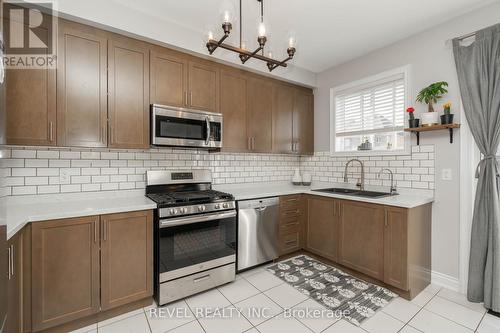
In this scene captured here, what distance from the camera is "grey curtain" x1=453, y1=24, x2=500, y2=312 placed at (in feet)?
6.72

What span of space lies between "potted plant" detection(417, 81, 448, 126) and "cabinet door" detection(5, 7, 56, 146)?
11.4ft

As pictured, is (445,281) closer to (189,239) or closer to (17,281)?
(189,239)

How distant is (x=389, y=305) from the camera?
216 cm

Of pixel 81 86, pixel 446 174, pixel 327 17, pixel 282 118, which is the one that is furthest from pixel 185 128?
pixel 446 174

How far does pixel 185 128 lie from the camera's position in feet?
8.43

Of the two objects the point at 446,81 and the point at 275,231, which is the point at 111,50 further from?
the point at 446,81

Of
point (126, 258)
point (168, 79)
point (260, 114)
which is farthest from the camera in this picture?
point (260, 114)

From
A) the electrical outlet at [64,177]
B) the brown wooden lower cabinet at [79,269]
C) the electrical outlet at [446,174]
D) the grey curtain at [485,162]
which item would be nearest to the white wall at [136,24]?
the electrical outlet at [64,177]

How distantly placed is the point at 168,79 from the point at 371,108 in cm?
257

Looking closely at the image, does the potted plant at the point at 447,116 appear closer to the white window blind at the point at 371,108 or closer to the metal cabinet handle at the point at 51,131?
the white window blind at the point at 371,108

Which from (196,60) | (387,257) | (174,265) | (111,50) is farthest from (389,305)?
(111,50)

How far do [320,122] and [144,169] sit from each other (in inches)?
106

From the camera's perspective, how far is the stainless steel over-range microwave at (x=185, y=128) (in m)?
2.39

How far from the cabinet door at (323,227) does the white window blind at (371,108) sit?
115cm
